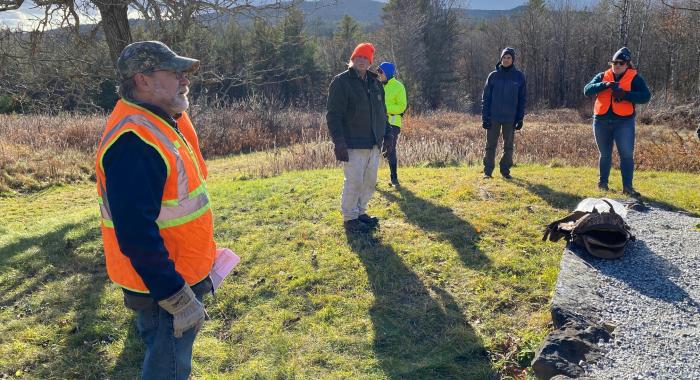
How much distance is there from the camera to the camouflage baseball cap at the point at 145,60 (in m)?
2.18

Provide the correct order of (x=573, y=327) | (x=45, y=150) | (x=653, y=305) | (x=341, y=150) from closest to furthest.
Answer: (x=573, y=327) < (x=653, y=305) < (x=341, y=150) < (x=45, y=150)

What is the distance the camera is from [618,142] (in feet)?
21.6

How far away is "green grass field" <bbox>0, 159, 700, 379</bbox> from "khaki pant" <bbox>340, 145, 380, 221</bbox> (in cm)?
35

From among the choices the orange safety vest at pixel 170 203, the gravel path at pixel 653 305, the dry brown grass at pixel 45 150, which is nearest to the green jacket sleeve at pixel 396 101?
the gravel path at pixel 653 305

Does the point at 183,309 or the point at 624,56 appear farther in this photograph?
the point at 624,56

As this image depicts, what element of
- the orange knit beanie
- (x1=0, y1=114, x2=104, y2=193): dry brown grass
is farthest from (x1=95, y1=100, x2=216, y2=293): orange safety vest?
(x1=0, y1=114, x2=104, y2=193): dry brown grass

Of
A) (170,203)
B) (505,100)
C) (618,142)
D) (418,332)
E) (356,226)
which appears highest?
(505,100)

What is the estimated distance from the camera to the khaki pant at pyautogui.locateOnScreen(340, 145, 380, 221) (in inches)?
217

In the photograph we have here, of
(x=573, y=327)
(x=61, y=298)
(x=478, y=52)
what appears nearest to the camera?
(x=573, y=327)

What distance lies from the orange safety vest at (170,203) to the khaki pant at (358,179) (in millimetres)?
3245

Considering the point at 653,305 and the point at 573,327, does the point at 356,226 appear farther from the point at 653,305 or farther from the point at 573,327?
the point at 653,305

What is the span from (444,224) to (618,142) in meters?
2.77

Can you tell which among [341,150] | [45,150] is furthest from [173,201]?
[45,150]

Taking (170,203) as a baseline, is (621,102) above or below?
above
